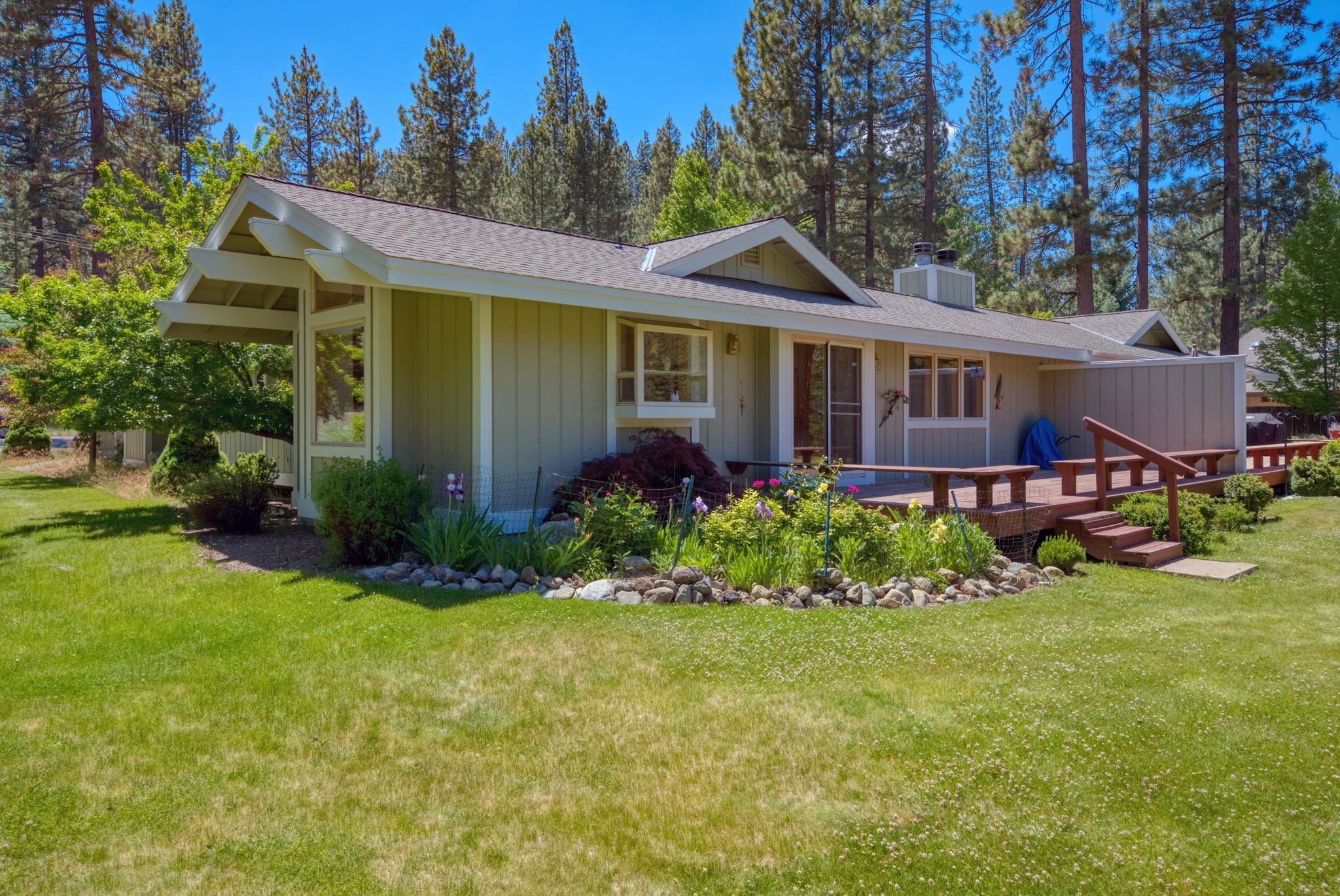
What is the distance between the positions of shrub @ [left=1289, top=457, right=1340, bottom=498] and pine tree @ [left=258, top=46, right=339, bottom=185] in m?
27.1

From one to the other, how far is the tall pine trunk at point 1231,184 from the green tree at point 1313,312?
1730 mm

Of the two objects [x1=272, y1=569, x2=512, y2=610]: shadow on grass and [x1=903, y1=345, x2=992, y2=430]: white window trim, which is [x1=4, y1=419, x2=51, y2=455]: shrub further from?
[x1=903, y1=345, x2=992, y2=430]: white window trim

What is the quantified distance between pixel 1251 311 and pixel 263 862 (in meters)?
44.8

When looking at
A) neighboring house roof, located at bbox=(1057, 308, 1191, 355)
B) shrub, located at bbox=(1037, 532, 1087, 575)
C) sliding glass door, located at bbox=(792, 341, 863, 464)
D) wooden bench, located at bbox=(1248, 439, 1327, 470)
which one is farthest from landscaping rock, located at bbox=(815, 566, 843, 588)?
neighboring house roof, located at bbox=(1057, 308, 1191, 355)

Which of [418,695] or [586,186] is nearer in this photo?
[418,695]

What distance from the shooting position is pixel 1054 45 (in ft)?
71.5

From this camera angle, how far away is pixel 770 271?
11633 mm

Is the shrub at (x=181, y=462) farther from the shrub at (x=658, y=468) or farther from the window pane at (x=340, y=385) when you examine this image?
the shrub at (x=658, y=468)

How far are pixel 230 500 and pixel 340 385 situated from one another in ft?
6.19

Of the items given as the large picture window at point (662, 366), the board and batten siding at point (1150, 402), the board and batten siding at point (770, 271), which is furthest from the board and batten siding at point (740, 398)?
the board and batten siding at point (1150, 402)

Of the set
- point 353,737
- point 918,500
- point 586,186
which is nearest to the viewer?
point 353,737

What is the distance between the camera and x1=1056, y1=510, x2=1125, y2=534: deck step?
26.4 ft

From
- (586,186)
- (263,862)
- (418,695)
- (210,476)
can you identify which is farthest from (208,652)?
(586,186)

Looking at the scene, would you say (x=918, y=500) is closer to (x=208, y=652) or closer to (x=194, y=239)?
(x=208, y=652)
